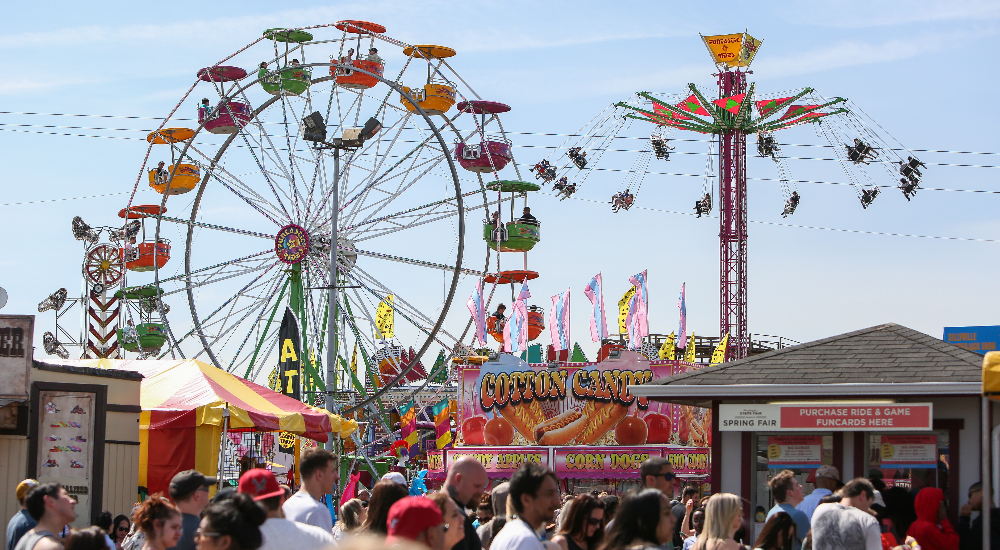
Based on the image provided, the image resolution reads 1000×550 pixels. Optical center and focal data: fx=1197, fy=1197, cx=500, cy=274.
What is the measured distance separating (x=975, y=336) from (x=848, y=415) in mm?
24130

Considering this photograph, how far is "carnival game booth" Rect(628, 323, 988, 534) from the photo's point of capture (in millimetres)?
12188

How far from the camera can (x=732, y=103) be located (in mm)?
45000

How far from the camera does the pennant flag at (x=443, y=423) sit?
3148 cm

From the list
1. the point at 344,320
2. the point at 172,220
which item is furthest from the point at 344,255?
the point at 172,220

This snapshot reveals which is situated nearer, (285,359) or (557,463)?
(285,359)

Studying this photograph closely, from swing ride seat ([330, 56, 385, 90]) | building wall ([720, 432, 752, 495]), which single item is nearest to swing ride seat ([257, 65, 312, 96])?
swing ride seat ([330, 56, 385, 90])

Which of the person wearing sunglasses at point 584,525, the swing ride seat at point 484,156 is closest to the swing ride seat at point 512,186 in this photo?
the swing ride seat at point 484,156

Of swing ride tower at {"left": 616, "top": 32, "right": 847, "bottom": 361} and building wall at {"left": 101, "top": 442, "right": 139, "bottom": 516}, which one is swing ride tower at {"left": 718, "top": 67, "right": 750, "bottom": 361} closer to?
swing ride tower at {"left": 616, "top": 32, "right": 847, "bottom": 361}

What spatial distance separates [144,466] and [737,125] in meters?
34.3

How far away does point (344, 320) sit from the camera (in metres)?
26.5

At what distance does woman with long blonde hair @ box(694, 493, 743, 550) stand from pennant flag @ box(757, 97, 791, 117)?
38684 millimetres

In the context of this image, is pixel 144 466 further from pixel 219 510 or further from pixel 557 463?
pixel 557 463

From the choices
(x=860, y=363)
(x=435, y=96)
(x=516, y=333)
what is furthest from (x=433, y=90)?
(x=860, y=363)

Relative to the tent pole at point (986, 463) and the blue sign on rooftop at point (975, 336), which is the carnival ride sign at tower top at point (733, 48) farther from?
the tent pole at point (986, 463)
